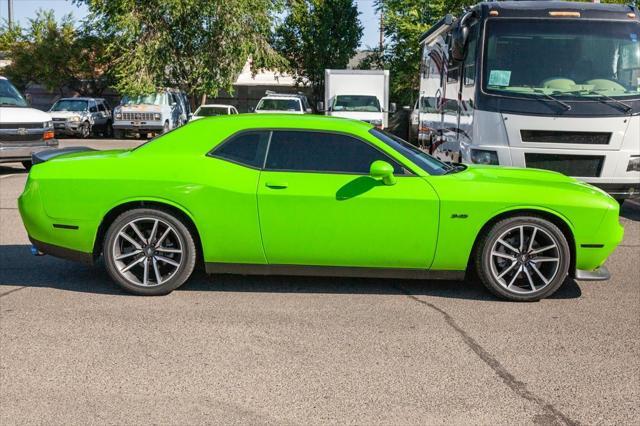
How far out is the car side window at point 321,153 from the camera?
5.77 metres

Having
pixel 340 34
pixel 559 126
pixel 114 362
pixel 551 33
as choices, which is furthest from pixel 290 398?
pixel 340 34

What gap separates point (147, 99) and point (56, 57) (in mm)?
10940

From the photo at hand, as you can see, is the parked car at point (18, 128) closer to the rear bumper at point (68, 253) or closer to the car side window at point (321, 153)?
the rear bumper at point (68, 253)

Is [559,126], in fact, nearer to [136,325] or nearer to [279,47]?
[136,325]

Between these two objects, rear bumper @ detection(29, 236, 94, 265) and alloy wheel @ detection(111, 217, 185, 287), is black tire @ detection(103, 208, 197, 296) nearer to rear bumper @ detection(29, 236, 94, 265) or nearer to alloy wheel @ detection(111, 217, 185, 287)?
alloy wheel @ detection(111, 217, 185, 287)

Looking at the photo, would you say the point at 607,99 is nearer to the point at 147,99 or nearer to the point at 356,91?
the point at 356,91

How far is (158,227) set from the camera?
19.0 ft

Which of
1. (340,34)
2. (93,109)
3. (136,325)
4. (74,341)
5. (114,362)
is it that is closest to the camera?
(114,362)

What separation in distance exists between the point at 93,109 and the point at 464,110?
2630cm

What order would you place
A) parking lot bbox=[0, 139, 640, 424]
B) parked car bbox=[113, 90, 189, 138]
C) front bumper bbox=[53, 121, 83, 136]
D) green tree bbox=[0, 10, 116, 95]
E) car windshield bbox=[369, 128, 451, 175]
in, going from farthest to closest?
green tree bbox=[0, 10, 116, 95] → front bumper bbox=[53, 121, 83, 136] → parked car bbox=[113, 90, 189, 138] → car windshield bbox=[369, 128, 451, 175] → parking lot bbox=[0, 139, 640, 424]

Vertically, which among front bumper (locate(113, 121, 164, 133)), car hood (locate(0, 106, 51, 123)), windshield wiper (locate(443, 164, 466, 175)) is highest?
car hood (locate(0, 106, 51, 123))

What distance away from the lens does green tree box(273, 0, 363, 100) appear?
42031 mm

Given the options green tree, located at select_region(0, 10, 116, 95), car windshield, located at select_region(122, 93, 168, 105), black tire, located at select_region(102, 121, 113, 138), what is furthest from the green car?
green tree, located at select_region(0, 10, 116, 95)

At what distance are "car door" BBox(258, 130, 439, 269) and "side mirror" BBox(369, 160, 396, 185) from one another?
5cm
